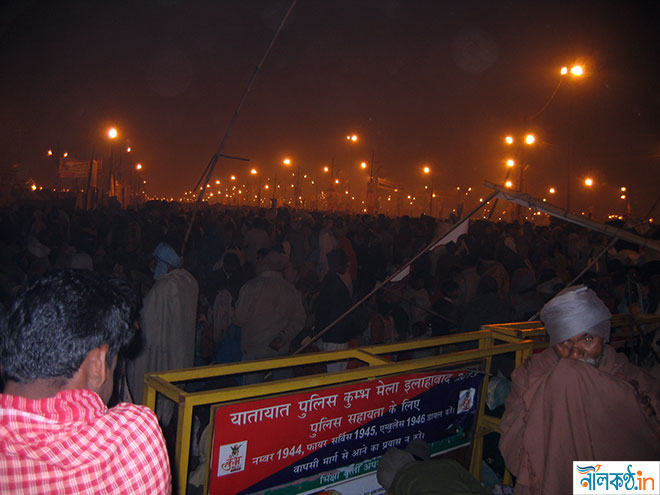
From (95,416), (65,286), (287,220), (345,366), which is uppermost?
(287,220)

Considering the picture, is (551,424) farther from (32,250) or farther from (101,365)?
(32,250)

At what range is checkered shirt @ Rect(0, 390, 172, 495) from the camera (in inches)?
47.1

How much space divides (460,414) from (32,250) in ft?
25.5

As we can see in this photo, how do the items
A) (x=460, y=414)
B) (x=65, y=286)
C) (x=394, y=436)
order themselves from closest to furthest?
(x=65, y=286) → (x=394, y=436) → (x=460, y=414)

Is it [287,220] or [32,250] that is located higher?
[287,220]

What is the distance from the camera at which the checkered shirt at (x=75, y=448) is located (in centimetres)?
120

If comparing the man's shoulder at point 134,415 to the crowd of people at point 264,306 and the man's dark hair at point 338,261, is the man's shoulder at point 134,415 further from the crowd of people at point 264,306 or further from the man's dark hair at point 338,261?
the man's dark hair at point 338,261

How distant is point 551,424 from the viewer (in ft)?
7.40

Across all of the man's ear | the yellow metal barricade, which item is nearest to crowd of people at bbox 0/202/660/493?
the man's ear

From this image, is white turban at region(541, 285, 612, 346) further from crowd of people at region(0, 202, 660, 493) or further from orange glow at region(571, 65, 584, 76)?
orange glow at region(571, 65, 584, 76)

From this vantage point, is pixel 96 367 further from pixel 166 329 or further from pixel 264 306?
pixel 264 306

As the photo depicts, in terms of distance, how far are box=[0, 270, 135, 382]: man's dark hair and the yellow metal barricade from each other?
888mm

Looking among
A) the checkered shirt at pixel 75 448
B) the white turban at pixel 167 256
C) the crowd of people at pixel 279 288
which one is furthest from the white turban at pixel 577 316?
the white turban at pixel 167 256

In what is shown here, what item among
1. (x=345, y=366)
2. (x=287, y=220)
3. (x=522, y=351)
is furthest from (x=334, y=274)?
(x=287, y=220)
